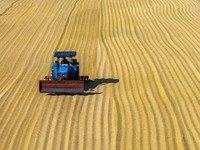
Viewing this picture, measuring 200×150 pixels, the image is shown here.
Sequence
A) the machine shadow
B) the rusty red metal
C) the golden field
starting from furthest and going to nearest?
the machine shadow, the rusty red metal, the golden field

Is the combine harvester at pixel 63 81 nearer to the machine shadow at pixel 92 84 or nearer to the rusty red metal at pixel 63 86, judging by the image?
the rusty red metal at pixel 63 86

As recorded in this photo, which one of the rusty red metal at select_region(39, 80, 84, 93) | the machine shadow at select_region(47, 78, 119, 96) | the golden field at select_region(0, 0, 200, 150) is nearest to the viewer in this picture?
the golden field at select_region(0, 0, 200, 150)

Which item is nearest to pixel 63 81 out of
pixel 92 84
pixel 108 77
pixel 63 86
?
pixel 63 86

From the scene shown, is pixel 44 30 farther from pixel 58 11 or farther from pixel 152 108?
pixel 152 108

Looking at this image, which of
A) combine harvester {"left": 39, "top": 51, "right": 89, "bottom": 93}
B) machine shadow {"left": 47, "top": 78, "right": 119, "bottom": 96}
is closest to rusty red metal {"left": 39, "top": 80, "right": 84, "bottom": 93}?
combine harvester {"left": 39, "top": 51, "right": 89, "bottom": 93}

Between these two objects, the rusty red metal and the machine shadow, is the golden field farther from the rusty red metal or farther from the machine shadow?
the rusty red metal

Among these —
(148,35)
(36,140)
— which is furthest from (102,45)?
(36,140)
